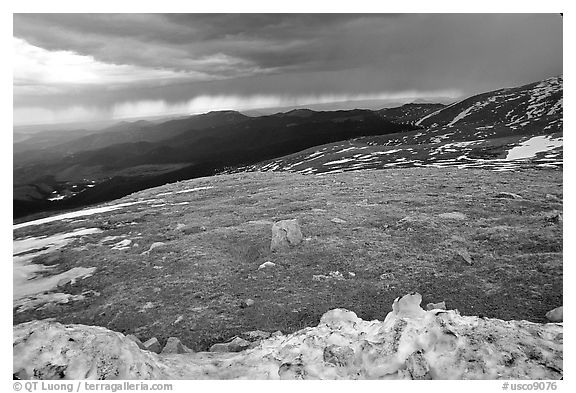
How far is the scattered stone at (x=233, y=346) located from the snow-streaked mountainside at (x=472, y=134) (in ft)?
17.1

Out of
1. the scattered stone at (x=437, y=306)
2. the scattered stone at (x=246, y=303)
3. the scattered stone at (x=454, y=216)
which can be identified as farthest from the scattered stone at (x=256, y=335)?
the scattered stone at (x=454, y=216)

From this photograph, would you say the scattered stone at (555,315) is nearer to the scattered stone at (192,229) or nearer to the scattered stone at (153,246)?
the scattered stone at (192,229)

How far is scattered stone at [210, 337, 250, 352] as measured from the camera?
307 inches

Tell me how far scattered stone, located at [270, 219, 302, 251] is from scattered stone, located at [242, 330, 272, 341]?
2.14m

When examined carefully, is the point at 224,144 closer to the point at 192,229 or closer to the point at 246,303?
the point at 192,229

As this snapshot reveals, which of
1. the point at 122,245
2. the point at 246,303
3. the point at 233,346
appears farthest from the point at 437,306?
the point at 122,245

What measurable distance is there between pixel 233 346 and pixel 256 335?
53 centimetres

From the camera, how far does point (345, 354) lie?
23.5ft

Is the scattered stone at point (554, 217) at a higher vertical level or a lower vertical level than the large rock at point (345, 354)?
higher

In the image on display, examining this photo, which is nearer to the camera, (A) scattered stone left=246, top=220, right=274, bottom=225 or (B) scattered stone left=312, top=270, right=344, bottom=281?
(B) scattered stone left=312, top=270, right=344, bottom=281

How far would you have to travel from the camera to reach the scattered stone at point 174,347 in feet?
25.6

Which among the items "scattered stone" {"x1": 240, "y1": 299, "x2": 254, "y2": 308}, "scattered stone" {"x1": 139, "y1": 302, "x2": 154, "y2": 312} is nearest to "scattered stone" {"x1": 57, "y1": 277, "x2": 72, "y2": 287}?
"scattered stone" {"x1": 139, "y1": 302, "x2": 154, "y2": 312}

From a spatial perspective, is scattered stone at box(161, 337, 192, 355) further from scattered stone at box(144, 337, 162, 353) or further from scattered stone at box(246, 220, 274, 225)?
scattered stone at box(246, 220, 274, 225)

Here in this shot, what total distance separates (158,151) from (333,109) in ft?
17.3
